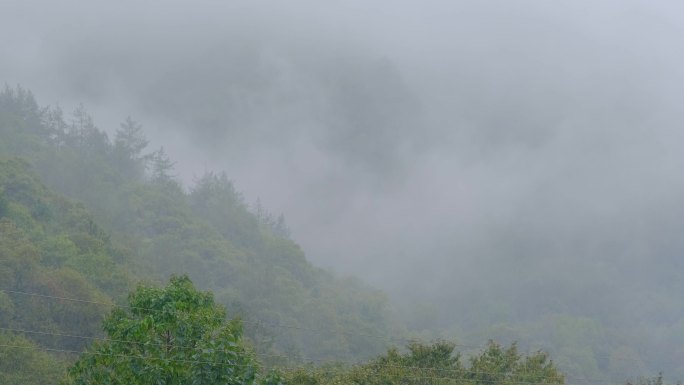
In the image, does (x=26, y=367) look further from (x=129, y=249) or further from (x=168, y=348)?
(x=129, y=249)

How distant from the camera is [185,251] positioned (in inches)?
4884

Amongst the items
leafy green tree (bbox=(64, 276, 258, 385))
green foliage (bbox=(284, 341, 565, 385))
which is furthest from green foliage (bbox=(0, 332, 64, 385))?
leafy green tree (bbox=(64, 276, 258, 385))

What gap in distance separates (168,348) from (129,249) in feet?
259

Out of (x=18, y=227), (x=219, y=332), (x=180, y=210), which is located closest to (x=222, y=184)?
(x=180, y=210)

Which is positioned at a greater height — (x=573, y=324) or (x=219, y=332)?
(x=573, y=324)

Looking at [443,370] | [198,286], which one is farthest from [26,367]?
[198,286]

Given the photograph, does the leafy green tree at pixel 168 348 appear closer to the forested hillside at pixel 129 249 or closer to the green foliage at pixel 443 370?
the green foliage at pixel 443 370

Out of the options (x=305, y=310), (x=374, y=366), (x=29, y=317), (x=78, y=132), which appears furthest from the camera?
(x=78, y=132)

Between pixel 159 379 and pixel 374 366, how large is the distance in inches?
857

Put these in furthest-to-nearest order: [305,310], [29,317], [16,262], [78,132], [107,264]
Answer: [78,132], [305,310], [107,264], [16,262], [29,317]

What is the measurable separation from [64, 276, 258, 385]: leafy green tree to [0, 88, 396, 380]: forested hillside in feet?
94.2

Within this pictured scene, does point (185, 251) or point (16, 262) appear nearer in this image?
point (16, 262)

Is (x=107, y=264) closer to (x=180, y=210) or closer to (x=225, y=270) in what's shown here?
(x=225, y=270)

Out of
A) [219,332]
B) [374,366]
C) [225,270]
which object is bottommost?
[219,332]
